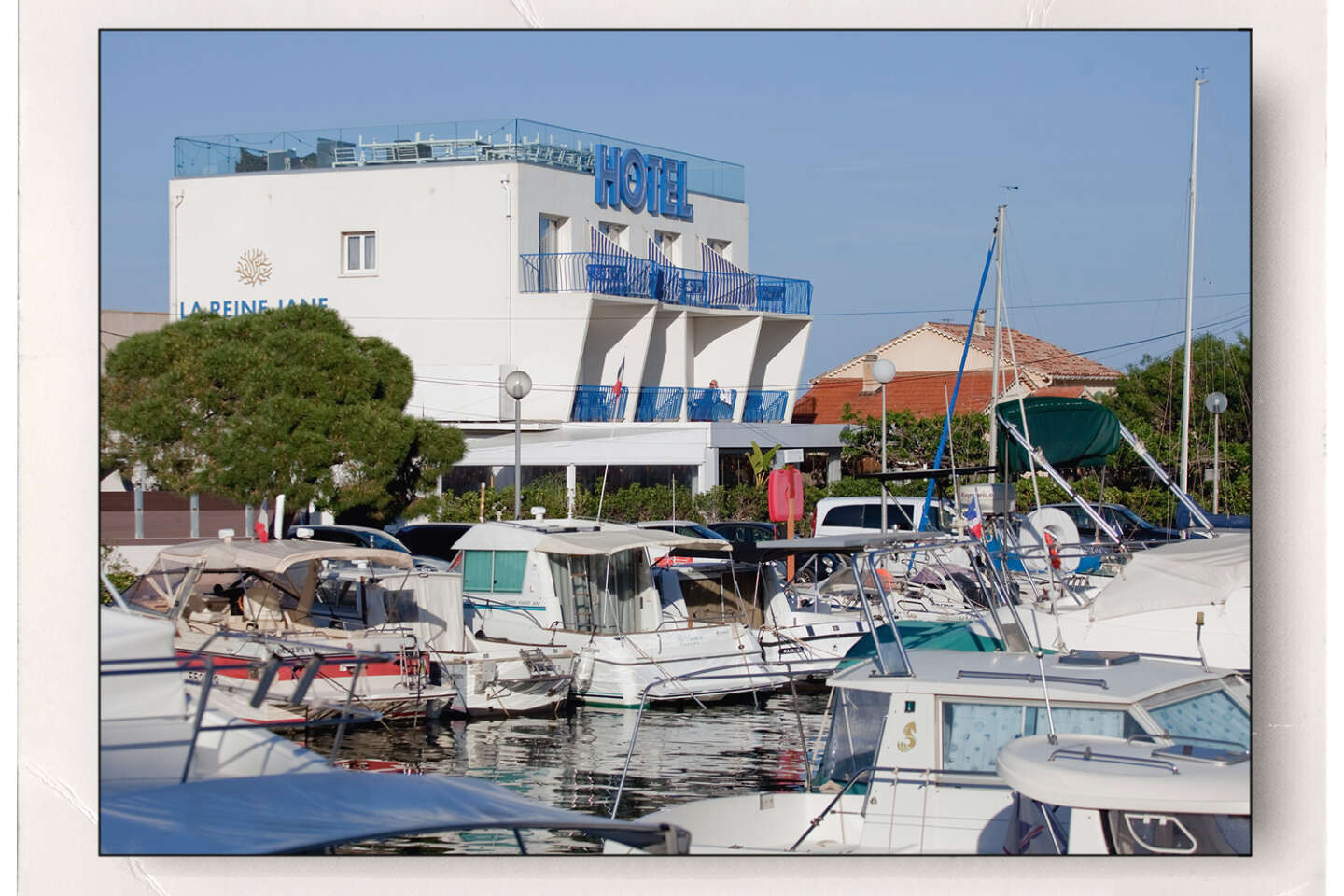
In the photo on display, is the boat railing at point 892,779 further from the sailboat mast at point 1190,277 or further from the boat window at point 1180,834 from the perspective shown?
the sailboat mast at point 1190,277

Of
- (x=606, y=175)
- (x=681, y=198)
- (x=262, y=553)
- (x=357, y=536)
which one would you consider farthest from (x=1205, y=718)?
(x=681, y=198)

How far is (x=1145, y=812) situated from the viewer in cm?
545

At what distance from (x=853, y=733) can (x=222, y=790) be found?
10.6 ft

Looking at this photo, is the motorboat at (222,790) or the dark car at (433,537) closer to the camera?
the motorboat at (222,790)

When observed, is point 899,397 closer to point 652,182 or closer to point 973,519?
point 652,182

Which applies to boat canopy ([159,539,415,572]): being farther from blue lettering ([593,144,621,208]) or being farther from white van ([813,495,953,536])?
blue lettering ([593,144,621,208])

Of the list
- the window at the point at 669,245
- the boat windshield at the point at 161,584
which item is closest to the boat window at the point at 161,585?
the boat windshield at the point at 161,584

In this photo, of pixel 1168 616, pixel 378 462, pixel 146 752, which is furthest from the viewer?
pixel 378 462

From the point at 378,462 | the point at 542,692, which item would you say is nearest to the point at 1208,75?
the point at 542,692

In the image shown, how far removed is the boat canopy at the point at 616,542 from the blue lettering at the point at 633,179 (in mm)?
11539

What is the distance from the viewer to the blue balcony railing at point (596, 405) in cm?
2323

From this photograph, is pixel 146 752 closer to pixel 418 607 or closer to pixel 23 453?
pixel 23 453

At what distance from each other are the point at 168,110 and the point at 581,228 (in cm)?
1629

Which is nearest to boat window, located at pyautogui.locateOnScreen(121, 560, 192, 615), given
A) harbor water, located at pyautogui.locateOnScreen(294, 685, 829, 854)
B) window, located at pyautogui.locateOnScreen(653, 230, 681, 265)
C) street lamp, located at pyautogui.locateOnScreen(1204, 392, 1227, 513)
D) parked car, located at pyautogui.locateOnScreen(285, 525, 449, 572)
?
harbor water, located at pyautogui.locateOnScreen(294, 685, 829, 854)
